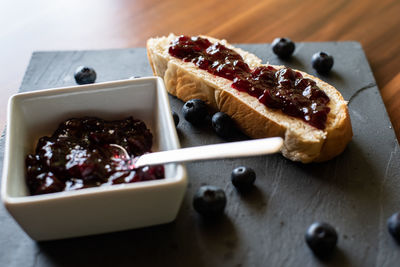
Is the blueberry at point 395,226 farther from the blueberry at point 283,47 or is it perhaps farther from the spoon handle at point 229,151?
the blueberry at point 283,47

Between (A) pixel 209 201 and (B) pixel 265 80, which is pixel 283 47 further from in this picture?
(A) pixel 209 201

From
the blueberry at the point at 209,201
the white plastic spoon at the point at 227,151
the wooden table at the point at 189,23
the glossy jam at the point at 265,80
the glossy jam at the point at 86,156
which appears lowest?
the wooden table at the point at 189,23

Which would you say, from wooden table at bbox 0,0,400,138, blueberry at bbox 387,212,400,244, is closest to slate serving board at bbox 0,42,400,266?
blueberry at bbox 387,212,400,244

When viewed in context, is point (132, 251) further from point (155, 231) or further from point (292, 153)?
point (292, 153)

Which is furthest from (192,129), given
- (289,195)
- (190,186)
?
(289,195)

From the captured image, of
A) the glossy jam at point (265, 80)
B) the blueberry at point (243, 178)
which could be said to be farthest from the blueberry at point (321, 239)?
the glossy jam at point (265, 80)

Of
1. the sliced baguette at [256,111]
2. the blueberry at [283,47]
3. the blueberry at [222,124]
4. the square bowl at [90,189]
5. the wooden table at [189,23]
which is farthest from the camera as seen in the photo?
the wooden table at [189,23]
